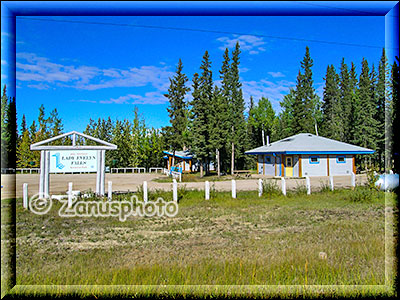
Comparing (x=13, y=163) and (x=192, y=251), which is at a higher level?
(x=13, y=163)

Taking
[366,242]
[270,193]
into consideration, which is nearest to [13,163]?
[366,242]

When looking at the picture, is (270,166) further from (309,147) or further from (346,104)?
(346,104)

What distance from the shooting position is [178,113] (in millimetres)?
29844

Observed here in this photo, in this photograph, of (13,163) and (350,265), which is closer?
(13,163)

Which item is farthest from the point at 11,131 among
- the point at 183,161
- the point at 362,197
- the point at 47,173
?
the point at 183,161

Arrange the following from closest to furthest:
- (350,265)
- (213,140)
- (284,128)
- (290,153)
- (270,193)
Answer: (350,265) → (270,193) → (290,153) → (213,140) → (284,128)

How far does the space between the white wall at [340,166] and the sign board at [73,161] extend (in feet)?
73.7

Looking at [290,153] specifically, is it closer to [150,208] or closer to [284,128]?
[284,128]

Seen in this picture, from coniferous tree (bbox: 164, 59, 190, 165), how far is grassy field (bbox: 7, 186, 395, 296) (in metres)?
20.0

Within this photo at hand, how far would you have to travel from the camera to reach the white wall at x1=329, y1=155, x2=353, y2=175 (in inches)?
1072

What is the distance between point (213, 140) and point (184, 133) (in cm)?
467

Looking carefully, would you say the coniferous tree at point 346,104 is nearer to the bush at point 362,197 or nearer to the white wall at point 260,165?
the white wall at point 260,165

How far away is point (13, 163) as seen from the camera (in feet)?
10.5

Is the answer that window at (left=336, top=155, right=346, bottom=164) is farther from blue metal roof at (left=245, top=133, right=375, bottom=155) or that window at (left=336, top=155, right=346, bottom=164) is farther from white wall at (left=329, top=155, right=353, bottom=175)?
blue metal roof at (left=245, top=133, right=375, bottom=155)
